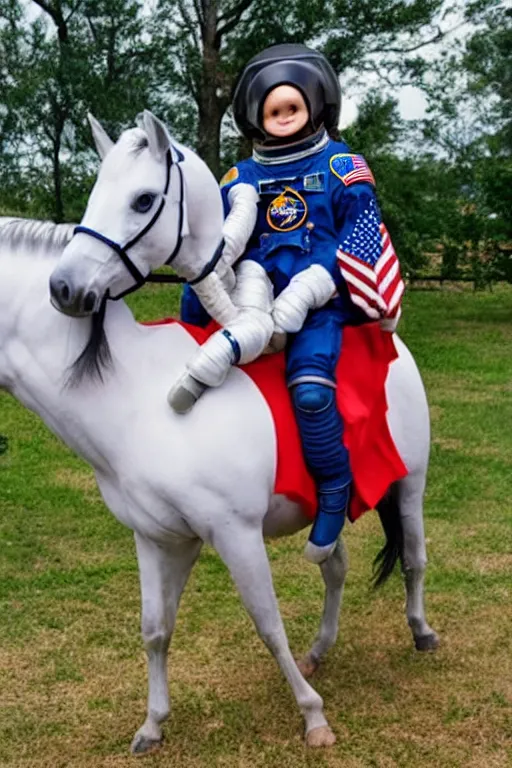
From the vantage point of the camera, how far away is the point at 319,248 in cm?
269

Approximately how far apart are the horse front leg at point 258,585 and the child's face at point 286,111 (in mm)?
1142

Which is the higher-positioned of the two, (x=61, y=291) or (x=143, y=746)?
(x=61, y=291)

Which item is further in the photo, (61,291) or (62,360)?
(62,360)

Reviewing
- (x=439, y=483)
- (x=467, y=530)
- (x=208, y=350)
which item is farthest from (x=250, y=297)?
(x=439, y=483)

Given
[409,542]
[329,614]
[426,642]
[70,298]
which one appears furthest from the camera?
[426,642]

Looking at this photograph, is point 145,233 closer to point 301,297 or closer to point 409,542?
point 301,297

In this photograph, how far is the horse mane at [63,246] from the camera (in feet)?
8.16

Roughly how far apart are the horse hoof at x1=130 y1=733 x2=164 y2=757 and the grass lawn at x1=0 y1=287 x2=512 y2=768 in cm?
3

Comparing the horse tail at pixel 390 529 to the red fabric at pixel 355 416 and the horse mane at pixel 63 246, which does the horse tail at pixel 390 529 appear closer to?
the red fabric at pixel 355 416

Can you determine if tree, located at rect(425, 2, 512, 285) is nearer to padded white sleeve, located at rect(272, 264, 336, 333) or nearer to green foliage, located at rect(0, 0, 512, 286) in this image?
green foliage, located at rect(0, 0, 512, 286)

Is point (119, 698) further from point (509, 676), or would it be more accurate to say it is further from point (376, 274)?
point (376, 274)

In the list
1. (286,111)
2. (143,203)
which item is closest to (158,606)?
(143,203)

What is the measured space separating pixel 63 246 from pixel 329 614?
1.83m

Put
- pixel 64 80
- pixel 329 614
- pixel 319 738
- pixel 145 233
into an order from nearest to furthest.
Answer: pixel 145 233 → pixel 319 738 → pixel 329 614 → pixel 64 80
